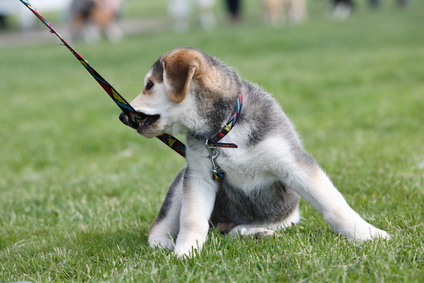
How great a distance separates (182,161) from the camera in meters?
7.17

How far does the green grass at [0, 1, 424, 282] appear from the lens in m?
3.14

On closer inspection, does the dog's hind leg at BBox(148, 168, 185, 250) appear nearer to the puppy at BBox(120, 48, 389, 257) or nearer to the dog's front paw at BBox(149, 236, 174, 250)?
the dog's front paw at BBox(149, 236, 174, 250)

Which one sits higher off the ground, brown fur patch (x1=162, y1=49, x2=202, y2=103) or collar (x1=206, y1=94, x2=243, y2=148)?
brown fur patch (x1=162, y1=49, x2=202, y2=103)

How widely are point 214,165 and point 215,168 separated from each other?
22mm

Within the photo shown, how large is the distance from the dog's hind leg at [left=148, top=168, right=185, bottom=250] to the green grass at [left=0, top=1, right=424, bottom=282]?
0.40 ft

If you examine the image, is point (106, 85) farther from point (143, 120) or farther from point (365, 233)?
point (365, 233)

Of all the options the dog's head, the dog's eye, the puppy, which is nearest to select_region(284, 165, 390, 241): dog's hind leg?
the puppy

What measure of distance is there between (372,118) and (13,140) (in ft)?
16.6

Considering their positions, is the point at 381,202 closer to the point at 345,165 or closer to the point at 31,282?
the point at 345,165

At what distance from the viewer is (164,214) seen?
4.01m

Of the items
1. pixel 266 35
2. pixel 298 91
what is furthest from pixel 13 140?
pixel 266 35

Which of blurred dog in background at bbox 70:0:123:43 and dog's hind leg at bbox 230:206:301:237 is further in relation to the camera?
blurred dog in background at bbox 70:0:123:43

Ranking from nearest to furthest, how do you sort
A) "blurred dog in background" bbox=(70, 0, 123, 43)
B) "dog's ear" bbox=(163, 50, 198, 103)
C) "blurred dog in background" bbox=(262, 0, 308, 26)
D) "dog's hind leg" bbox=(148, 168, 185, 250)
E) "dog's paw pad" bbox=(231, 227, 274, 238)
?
"dog's ear" bbox=(163, 50, 198, 103)
"dog's paw pad" bbox=(231, 227, 274, 238)
"dog's hind leg" bbox=(148, 168, 185, 250)
"blurred dog in background" bbox=(70, 0, 123, 43)
"blurred dog in background" bbox=(262, 0, 308, 26)

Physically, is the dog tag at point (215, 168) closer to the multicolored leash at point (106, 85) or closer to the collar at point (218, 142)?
the collar at point (218, 142)
